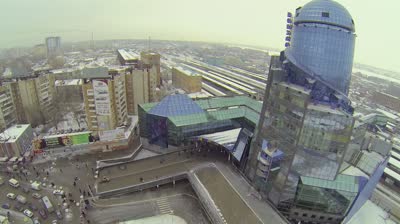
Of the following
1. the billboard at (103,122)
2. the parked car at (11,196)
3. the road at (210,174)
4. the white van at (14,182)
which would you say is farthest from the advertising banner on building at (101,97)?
the parked car at (11,196)

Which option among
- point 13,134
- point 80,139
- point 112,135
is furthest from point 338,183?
point 13,134

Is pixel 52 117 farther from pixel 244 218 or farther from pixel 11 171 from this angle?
pixel 244 218

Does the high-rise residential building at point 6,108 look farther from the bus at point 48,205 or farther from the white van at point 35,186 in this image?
the bus at point 48,205

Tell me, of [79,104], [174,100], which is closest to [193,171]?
[174,100]

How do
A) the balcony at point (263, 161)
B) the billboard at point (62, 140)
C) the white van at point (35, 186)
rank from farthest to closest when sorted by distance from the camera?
the billboard at point (62, 140), the white van at point (35, 186), the balcony at point (263, 161)

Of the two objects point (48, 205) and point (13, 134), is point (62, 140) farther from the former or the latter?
point (48, 205)

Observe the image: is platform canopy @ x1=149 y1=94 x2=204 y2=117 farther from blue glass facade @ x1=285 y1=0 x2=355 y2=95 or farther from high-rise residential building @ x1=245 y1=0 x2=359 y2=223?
blue glass facade @ x1=285 y1=0 x2=355 y2=95
